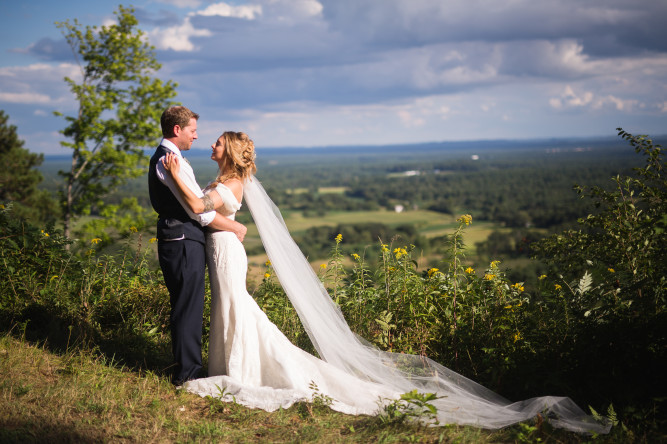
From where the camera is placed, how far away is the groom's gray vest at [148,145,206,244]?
3994mm

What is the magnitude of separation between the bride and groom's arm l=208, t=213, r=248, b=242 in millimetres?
58

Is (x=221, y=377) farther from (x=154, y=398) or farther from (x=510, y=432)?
(x=510, y=432)

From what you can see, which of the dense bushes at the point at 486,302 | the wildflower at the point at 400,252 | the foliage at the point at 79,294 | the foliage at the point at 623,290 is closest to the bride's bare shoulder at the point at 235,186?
the dense bushes at the point at 486,302

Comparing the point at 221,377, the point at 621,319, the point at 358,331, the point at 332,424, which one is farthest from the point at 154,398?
the point at 621,319

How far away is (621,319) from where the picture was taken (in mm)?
3766

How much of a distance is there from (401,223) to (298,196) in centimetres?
2714

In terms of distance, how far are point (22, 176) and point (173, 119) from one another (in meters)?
25.6

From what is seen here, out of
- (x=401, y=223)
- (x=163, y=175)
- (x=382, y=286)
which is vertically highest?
(x=163, y=175)

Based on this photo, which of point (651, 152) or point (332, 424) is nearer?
point (332, 424)

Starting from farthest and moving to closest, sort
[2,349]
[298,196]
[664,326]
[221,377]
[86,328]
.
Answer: [298,196], [86,328], [2,349], [221,377], [664,326]

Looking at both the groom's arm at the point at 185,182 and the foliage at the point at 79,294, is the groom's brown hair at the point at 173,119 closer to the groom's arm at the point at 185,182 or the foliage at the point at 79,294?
the groom's arm at the point at 185,182

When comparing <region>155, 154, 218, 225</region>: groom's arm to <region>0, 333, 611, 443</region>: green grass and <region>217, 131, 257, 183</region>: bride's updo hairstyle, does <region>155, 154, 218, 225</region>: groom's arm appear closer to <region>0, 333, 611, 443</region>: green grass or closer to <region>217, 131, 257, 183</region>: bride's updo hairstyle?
<region>217, 131, 257, 183</region>: bride's updo hairstyle

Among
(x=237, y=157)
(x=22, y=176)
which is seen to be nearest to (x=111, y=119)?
(x=22, y=176)

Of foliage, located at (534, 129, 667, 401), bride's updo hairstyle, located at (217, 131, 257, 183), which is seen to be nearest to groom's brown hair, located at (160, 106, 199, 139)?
bride's updo hairstyle, located at (217, 131, 257, 183)
